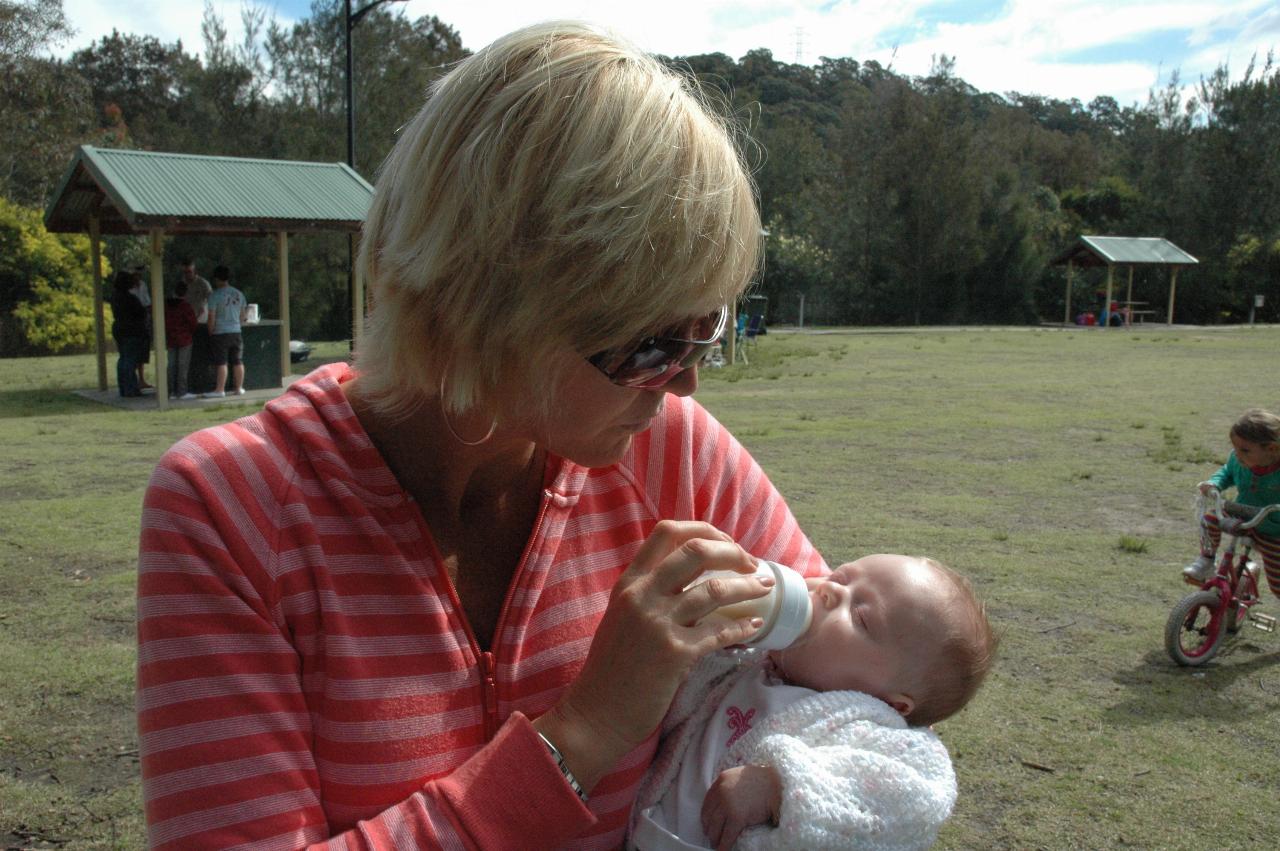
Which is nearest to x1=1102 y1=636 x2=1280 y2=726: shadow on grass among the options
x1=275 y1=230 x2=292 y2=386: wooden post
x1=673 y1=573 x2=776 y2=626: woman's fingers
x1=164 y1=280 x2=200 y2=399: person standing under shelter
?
x1=673 y1=573 x2=776 y2=626: woman's fingers

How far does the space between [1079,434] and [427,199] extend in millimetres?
12063

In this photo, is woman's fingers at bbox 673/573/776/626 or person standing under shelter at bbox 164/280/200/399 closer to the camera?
woman's fingers at bbox 673/573/776/626

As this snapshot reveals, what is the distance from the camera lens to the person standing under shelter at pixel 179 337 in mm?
15609

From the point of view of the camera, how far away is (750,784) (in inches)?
69.2

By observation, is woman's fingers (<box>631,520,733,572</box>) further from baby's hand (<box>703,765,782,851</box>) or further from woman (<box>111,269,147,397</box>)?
woman (<box>111,269,147,397</box>)

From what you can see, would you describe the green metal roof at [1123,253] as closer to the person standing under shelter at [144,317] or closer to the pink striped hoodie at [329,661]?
the person standing under shelter at [144,317]

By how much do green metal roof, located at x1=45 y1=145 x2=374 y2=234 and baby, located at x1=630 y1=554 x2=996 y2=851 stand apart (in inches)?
561

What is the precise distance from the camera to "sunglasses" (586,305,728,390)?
1.53 metres

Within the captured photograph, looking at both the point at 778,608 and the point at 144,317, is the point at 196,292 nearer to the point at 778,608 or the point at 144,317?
the point at 144,317

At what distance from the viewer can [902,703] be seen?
6.65 ft

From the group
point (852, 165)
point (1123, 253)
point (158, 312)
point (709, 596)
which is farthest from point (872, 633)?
point (852, 165)

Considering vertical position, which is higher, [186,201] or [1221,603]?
[186,201]

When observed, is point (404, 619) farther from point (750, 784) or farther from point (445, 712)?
point (750, 784)

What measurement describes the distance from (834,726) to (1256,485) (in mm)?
4729
